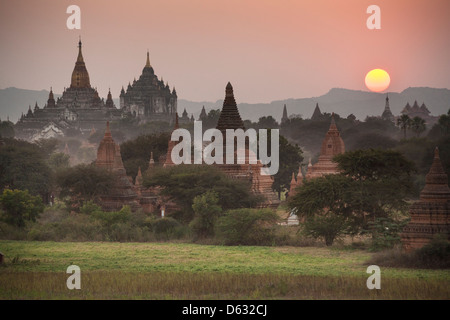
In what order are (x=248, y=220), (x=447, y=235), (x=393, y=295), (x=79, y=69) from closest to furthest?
(x=393, y=295), (x=447, y=235), (x=248, y=220), (x=79, y=69)

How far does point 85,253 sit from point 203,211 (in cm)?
625

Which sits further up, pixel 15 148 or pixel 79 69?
pixel 79 69

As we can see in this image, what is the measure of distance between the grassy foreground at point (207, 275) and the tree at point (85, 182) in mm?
11089

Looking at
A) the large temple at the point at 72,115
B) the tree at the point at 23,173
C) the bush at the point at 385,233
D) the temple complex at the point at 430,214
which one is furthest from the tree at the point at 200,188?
the large temple at the point at 72,115

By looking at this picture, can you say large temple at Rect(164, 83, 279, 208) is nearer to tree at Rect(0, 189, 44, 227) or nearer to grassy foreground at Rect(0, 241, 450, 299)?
tree at Rect(0, 189, 44, 227)

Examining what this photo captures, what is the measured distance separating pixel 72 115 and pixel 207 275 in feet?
462

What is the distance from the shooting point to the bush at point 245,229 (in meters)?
34.4

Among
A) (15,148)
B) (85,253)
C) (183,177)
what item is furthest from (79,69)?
(85,253)

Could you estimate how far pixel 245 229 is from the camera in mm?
34625

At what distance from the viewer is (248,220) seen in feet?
113

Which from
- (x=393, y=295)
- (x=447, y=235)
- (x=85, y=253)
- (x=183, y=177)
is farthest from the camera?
(x=183, y=177)

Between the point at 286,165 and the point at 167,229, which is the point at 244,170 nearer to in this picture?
the point at 167,229
